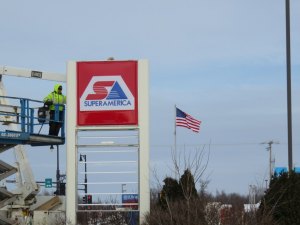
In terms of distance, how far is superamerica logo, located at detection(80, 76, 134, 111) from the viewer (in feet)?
55.9

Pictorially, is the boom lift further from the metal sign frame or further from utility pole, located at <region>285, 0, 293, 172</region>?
utility pole, located at <region>285, 0, 293, 172</region>

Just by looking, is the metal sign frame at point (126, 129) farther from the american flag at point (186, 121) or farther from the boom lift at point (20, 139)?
the american flag at point (186, 121)

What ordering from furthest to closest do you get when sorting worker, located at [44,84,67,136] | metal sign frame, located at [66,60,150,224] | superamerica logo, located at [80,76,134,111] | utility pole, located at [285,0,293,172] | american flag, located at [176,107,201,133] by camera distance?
american flag, located at [176,107,201,133] → worker, located at [44,84,67,136] → utility pole, located at [285,0,293,172] → superamerica logo, located at [80,76,134,111] → metal sign frame, located at [66,60,150,224]

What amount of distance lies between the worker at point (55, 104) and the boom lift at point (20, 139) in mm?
289

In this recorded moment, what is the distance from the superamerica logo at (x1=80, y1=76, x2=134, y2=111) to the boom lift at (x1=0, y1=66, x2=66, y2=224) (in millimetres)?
3971

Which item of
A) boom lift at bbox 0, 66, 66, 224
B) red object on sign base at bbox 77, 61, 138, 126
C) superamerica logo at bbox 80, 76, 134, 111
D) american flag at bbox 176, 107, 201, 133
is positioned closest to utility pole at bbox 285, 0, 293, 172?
red object on sign base at bbox 77, 61, 138, 126

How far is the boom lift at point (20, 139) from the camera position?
20.2 metres

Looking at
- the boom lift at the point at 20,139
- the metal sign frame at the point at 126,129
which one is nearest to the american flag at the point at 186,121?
the boom lift at the point at 20,139

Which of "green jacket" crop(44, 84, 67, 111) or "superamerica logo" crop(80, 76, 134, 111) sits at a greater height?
"green jacket" crop(44, 84, 67, 111)

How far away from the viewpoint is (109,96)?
671 inches

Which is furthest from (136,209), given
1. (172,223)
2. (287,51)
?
(287,51)

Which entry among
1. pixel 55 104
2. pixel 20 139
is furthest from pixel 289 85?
pixel 20 139

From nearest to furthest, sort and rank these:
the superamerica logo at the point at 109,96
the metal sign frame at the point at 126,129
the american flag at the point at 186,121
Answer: the metal sign frame at the point at 126,129, the superamerica logo at the point at 109,96, the american flag at the point at 186,121

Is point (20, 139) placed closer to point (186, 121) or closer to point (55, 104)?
point (55, 104)
